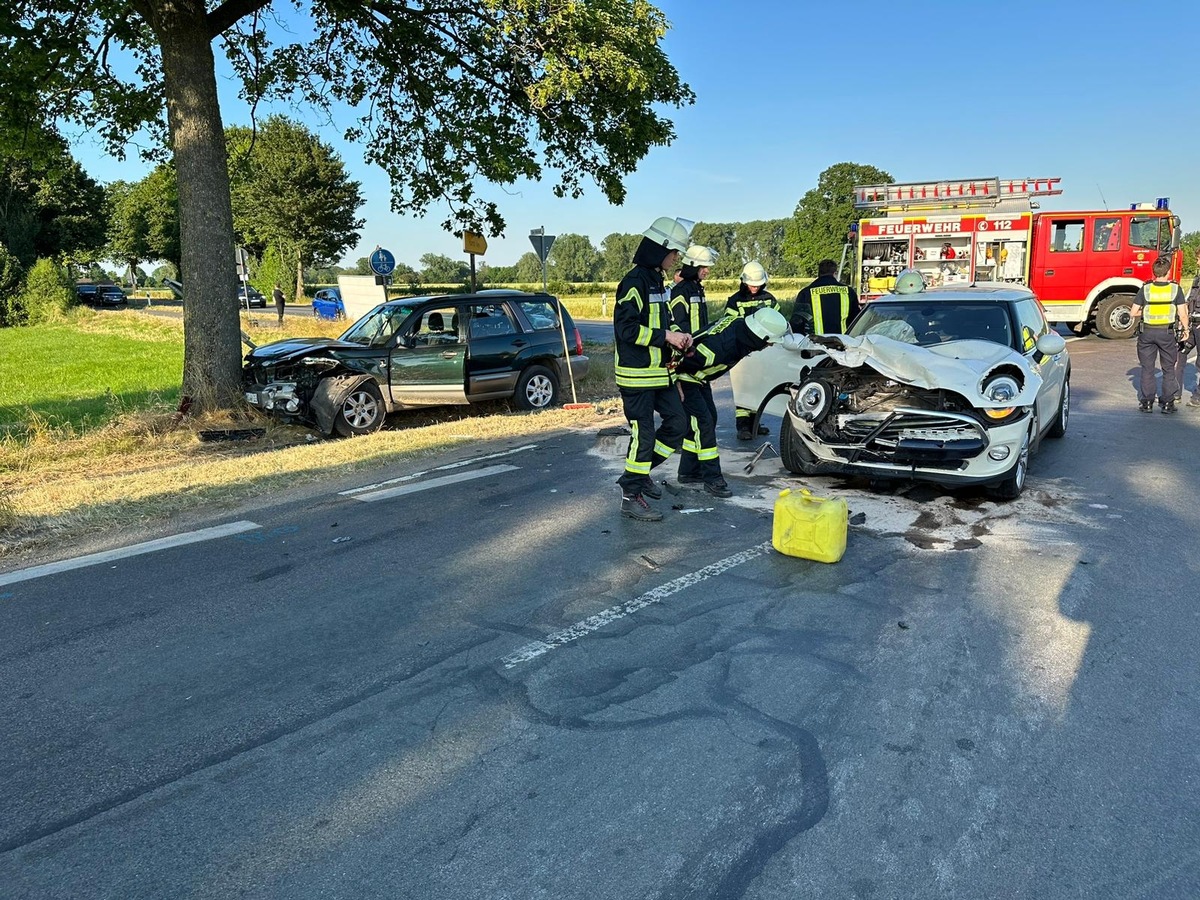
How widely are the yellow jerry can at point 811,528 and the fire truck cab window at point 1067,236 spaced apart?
17.0 metres

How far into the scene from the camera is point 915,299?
7.73 meters

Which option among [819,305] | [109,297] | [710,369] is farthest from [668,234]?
[109,297]

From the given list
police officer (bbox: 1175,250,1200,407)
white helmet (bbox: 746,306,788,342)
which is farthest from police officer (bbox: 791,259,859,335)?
police officer (bbox: 1175,250,1200,407)

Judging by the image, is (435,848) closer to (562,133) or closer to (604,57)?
(604,57)

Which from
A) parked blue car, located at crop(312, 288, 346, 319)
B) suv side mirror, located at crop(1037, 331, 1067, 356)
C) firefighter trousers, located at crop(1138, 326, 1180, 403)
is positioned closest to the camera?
suv side mirror, located at crop(1037, 331, 1067, 356)

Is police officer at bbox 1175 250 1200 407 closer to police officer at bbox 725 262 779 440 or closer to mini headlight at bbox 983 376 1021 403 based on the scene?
police officer at bbox 725 262 779 440

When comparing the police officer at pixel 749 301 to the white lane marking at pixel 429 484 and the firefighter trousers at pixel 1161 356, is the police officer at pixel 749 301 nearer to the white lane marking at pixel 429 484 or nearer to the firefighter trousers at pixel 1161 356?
the white lane marking at pixel 429 484

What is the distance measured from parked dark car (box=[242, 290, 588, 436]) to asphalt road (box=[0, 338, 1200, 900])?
193 inches

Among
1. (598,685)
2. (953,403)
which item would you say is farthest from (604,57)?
(598,685)

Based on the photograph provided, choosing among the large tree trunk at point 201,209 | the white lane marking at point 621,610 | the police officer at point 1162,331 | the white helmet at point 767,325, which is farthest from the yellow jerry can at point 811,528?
the large tree trunk at point 201,209

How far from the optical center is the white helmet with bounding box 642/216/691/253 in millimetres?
5852

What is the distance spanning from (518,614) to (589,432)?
5682 millimetres

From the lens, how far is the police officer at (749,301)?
24.3ft

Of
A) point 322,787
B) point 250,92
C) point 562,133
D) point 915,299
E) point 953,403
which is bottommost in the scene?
point 322,787
